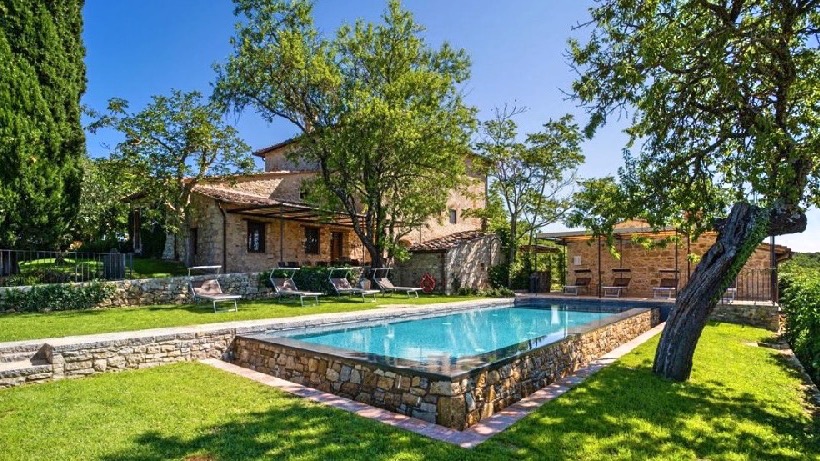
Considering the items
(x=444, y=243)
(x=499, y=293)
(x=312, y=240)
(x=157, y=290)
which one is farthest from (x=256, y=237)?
(x=499, y=293)

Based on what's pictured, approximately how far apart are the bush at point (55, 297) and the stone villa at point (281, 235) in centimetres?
627

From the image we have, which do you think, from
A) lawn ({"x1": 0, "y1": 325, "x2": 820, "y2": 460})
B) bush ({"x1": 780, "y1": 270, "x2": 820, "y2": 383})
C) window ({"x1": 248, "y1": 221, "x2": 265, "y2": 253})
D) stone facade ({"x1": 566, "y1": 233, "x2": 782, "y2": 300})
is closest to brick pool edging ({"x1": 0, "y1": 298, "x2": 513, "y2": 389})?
lawn ({"x1": 0, "y1": 325, "x2": 820, "y2": 460})

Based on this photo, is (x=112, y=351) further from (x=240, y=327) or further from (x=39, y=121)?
(x=39, y=121)

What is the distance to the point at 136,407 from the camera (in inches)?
211

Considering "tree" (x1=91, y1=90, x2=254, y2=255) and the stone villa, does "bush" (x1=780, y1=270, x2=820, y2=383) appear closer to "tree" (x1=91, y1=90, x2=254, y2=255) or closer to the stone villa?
the stone villa

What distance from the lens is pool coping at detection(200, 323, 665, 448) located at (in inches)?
187

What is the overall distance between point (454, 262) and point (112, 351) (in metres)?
16.9

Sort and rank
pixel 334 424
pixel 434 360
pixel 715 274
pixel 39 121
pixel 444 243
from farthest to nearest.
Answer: pixel 444 243
pixel 39 121
pixel 715 274
pixel 434 360
pixel 334 424

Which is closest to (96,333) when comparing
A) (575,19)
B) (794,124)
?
(575,19)

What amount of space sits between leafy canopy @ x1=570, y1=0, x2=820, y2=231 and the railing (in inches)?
552

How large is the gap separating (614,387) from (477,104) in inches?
627

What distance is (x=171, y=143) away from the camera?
720 inches

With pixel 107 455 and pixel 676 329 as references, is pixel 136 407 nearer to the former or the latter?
pixel 107 455

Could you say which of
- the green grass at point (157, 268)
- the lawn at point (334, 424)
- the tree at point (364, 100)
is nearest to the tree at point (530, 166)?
the tree at point (364, 100)
